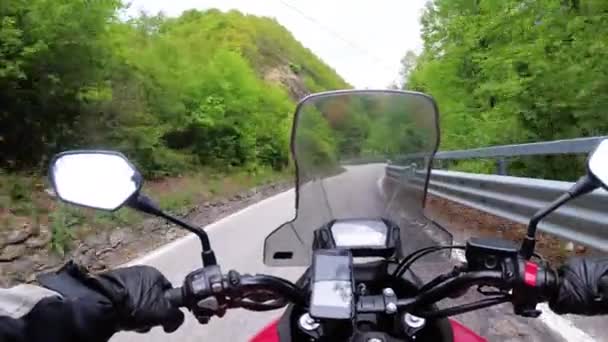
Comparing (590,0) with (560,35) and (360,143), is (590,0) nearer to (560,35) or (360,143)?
(560,35)

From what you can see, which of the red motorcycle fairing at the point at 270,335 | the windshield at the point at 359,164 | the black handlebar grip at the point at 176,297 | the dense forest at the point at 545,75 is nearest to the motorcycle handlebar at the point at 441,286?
the black handlebar grip at the point at 176,297

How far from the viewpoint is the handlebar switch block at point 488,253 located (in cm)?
142

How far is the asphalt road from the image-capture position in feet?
7.24

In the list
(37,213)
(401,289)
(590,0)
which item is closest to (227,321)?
(401,289)

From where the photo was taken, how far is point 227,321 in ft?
15.6

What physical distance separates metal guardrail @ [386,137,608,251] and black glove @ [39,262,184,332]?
1114 millimetres

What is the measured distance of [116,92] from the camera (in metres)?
17.1

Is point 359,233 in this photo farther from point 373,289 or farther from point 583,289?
point 583,289

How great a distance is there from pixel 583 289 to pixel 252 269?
5.67m

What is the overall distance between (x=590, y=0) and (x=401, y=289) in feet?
30.2

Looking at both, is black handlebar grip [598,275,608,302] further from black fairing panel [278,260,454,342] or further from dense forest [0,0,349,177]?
dense forest [0,0,349,177]

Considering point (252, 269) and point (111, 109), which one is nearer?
point (252, 269)

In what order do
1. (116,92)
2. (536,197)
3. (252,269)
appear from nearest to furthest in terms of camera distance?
1. (536,197)
2. (252,269)
3. (116,92)

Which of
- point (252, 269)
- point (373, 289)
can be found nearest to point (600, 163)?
point (373, 289)
